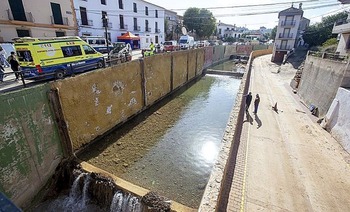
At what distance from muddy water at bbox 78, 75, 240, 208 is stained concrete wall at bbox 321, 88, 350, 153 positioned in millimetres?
5056

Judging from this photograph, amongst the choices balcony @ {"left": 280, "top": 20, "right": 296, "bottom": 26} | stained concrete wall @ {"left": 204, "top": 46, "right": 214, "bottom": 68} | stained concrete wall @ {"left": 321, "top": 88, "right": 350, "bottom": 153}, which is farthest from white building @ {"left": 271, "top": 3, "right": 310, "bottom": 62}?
stained concrete wall @ {"left": 321, "top": 88, "right": 350, "bottom": 153}

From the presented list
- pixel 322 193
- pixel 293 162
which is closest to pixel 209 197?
pixel 322 193

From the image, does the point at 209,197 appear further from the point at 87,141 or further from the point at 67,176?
the point at 87,141

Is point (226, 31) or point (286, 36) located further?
point (226, 31)

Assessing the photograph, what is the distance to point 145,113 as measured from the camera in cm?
1130

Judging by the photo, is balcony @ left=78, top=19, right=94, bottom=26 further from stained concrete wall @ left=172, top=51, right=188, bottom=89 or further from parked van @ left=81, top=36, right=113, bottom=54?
stained concrete wall @ left=172, top=51, right=188, bottom=89

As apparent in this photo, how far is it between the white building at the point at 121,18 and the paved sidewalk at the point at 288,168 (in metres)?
24.4

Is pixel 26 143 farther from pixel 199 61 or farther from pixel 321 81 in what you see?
pixel 199 61

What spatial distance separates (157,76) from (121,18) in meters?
22.6

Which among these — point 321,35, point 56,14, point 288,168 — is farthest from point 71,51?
point 321,35

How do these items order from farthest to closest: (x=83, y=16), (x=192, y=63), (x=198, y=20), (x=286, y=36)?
(x=198, y=20), (x=286, y=36), (x=83, y=16), (x=192, y=63)

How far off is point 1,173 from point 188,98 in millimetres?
11827

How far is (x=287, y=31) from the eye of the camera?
3341 centimetres

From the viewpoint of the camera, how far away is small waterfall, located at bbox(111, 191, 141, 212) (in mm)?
4953
